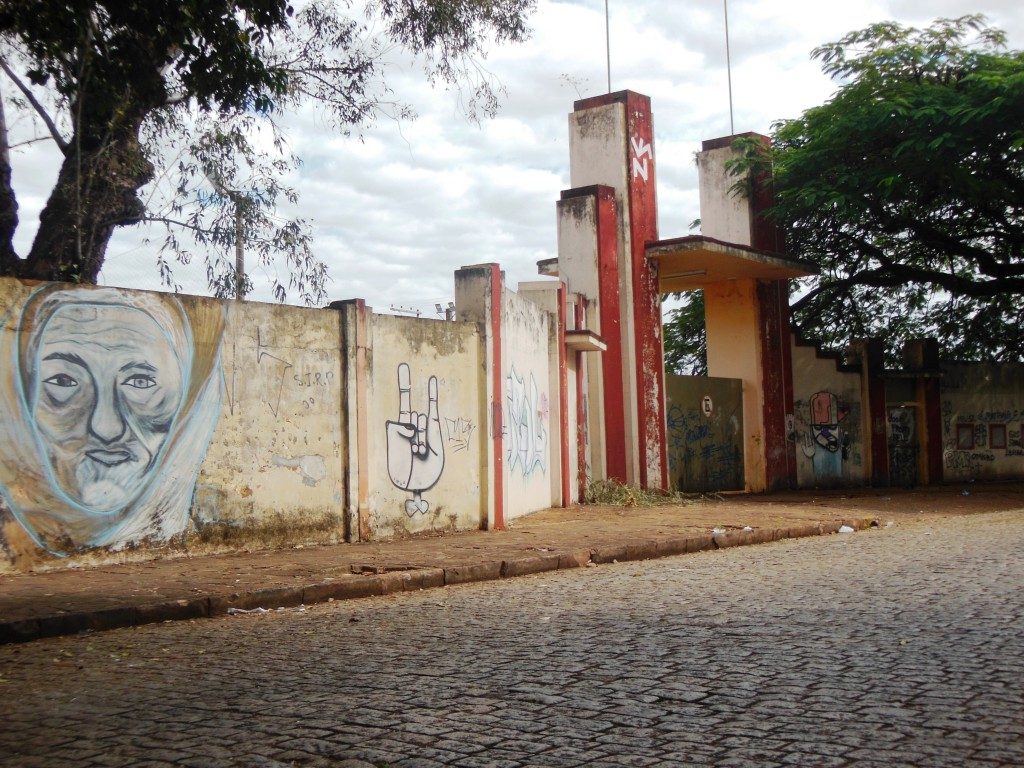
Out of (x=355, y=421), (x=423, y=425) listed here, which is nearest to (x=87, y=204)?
(x=355, y=421)

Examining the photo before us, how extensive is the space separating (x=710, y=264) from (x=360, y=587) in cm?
1259

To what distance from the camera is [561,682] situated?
15.6ft

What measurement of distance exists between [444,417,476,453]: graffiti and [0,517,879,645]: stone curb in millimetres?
2484

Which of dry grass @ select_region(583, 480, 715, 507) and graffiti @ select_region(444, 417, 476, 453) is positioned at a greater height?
graffiti @ select_region(444, 417, 476, 453)

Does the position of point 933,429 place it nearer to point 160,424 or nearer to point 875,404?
point 875,404

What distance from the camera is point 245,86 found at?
27.5 ft

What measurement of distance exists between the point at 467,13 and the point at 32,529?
8.13 meters

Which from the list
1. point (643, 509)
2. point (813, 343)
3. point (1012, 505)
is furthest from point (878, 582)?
point (813, 343)

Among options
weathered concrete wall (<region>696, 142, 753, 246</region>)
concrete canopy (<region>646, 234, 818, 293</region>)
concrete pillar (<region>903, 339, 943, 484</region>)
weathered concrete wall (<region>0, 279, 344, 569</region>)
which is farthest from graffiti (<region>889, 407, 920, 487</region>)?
weathered concrete wall (<region>0, 279, 344, 569</region>)

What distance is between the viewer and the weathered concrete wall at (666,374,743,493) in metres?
19.4

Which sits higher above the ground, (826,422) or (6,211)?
(6,211)

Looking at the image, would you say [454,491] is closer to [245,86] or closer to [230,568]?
[230,568]

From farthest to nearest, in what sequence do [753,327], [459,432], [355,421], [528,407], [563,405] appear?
[753,327] < [563,405] < [528,407] < [459,432] < [355,421]

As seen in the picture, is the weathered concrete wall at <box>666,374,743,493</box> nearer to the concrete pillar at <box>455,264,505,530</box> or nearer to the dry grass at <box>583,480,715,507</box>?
the dry grass at <box>583,480,715,507</box>
